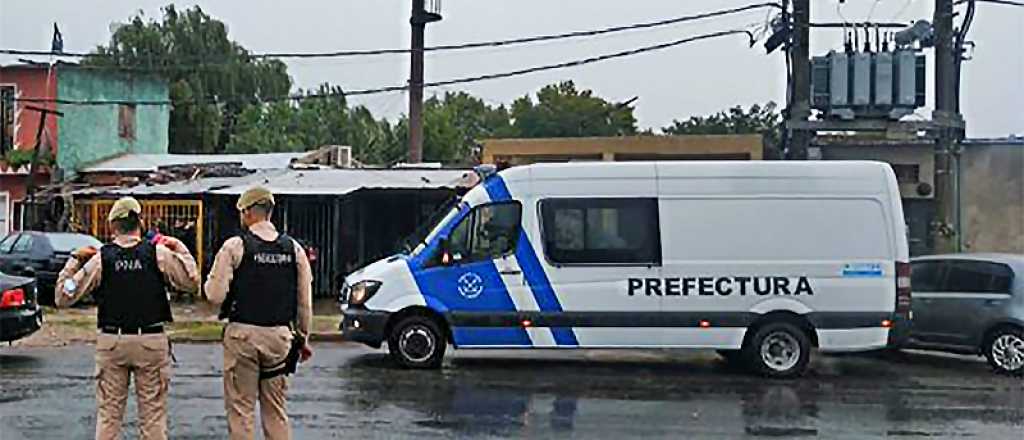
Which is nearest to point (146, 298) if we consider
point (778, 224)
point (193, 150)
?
point (778, 224)

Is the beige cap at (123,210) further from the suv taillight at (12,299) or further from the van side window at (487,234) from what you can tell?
the suv taillight at (12,299)

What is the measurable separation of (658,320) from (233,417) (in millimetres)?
6765

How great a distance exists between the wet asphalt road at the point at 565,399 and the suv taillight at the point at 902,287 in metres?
0.82

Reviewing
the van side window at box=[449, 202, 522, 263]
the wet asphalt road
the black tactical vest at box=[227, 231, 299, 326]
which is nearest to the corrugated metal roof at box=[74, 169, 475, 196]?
the wet asphalt road

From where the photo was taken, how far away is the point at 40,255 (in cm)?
2092

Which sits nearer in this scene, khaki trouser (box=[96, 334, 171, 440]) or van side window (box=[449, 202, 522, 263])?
khaki trouser (box=[96, 334, 171, 440])

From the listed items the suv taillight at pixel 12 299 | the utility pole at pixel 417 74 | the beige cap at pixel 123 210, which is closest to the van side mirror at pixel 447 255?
the suv taillight at pixel 12 299

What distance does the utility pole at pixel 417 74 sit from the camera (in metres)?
27.2

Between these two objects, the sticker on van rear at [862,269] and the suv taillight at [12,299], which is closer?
the sticker on van rear at [862,269]

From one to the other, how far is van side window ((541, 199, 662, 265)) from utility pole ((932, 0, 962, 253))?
8.55 metres

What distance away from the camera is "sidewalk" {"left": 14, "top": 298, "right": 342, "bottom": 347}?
54.3 feet

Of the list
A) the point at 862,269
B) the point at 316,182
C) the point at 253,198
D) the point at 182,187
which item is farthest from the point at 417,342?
the point at 182,187

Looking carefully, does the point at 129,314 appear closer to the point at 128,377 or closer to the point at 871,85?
the point at 128,377

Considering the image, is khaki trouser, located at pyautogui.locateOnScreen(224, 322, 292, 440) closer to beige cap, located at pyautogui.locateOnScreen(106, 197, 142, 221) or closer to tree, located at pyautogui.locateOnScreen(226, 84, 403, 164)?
beige cap, located at pyautogui.locateOnScreen(106, 197, 142, 221)
